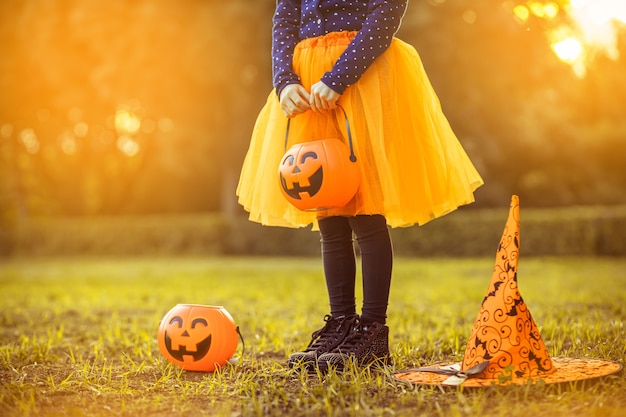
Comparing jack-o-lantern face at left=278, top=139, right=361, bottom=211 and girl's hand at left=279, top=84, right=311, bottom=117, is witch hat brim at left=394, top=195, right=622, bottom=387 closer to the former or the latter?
jack-o-lantern face at left=278, top=139, right=361, bottom=211

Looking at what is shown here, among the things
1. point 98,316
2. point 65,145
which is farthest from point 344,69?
point 65,145

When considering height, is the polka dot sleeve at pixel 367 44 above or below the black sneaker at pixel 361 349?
above

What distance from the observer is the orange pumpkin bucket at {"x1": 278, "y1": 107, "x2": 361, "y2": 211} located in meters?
2.92

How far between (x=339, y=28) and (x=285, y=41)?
0.24m

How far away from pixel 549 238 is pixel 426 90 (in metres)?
10.7

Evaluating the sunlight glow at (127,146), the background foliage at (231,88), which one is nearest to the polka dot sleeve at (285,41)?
the background foliage at (231,88)

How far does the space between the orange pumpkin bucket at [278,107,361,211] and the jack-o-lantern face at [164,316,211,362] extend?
0.72 metres

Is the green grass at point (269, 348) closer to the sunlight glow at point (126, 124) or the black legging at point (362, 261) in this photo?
the black legging at point (362, 261)

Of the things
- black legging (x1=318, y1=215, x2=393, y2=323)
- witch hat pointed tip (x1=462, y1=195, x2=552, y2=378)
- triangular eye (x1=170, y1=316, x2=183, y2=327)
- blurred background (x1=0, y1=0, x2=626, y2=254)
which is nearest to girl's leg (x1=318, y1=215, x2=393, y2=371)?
black legging (x1=318, y1=215, x2=393, y2=323)

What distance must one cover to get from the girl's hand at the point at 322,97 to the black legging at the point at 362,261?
18.2 inches

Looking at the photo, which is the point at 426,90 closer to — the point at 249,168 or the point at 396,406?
the point at 249,168

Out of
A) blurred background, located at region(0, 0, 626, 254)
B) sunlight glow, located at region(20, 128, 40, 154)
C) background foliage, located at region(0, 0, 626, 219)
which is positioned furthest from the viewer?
sunlight glow, located at region(20, 128, 40, 154)

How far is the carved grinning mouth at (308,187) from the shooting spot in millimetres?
2904

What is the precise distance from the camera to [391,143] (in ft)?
10.3
